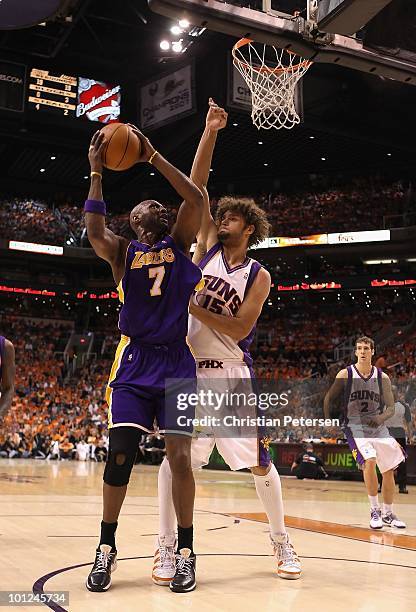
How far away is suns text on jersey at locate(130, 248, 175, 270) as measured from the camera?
383cm

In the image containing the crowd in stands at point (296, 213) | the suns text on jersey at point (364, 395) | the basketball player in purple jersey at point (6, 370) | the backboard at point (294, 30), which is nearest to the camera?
the basketball player in purple jersey at point (6, 370)

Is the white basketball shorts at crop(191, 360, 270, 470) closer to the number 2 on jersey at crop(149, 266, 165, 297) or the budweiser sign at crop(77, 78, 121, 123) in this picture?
the number 2 on jersey at crop(149, 266, 165, 297)

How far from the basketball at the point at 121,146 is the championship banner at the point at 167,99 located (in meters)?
15.7

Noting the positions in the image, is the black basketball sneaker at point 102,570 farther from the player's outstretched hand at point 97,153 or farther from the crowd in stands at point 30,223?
the crowd in stands at point 30,223

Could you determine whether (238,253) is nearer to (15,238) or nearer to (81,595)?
(81,595)

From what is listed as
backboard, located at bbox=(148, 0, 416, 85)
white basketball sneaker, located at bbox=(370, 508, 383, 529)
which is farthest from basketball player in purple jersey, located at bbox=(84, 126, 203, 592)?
white basketball sneaker, located at bbox=(370, 508, 383, 529)

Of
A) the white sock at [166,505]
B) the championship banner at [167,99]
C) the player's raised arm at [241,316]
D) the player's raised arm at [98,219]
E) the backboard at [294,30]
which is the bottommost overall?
the white sock at [166,505]

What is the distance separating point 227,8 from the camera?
6680 mm

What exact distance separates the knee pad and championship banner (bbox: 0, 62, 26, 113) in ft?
60.1

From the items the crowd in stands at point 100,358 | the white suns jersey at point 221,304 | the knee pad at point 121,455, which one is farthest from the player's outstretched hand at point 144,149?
the crowd in stands at point 100,358

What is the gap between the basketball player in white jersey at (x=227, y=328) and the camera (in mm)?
3965

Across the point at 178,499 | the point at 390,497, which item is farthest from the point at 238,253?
the point at 390,497

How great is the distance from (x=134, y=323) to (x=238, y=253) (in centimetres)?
92

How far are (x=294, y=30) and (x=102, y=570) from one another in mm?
5269
